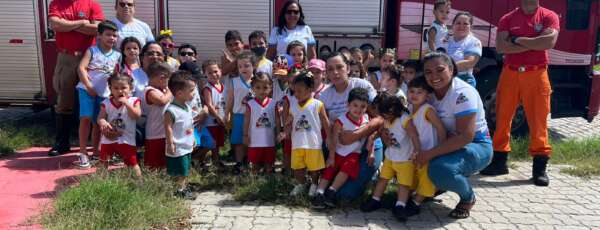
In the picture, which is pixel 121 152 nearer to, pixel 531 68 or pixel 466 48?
pixel 466 48

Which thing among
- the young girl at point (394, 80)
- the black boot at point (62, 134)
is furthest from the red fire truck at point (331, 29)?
the young girl at point (394, 80)

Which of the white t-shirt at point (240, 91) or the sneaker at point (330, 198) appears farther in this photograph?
the white t-shirt at point (240, 91)

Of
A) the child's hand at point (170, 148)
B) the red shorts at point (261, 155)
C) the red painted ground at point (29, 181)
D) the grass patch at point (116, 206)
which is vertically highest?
the child's hand at point (170, 148)

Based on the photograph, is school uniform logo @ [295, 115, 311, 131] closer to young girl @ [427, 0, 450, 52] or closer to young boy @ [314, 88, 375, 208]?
young boy @ [314, 88, 375, 208]

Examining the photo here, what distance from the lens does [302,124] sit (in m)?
4.07

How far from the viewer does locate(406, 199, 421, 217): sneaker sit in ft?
12.7

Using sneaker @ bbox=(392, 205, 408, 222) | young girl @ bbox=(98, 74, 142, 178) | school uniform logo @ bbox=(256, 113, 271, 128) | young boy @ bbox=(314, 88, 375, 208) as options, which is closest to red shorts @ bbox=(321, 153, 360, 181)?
young boy @ bbox=(314, 88, 375, 208)

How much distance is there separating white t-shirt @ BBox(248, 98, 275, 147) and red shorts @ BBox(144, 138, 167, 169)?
0.77 meters

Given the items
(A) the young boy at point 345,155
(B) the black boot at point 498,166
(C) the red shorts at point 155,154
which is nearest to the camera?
(A) the young boy at point 345,155

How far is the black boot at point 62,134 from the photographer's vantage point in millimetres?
5371

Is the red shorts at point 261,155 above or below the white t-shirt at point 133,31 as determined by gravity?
below

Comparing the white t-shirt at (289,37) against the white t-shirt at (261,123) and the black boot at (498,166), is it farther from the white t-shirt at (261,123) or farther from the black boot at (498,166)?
the black boot at (498,166)

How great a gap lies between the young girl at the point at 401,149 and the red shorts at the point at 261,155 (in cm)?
117

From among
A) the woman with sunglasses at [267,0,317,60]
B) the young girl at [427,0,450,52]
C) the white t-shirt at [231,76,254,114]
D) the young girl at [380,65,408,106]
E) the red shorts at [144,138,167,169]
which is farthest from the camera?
the young girl at [427,0,450,52]
